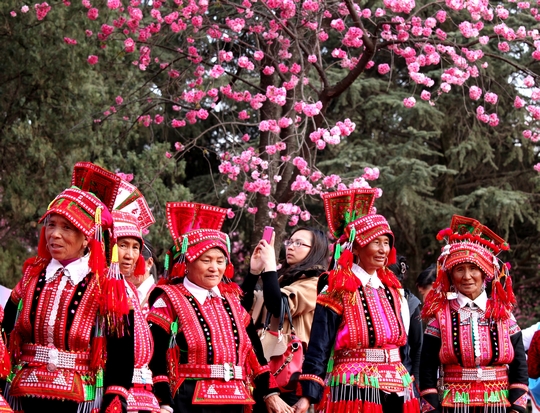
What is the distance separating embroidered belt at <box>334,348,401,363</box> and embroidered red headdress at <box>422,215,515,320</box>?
0.72 metres

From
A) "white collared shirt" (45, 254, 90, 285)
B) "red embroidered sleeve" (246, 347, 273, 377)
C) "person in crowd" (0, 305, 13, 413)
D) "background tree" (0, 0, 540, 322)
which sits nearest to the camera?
"person in crowd" (0, 305, 13, 413)

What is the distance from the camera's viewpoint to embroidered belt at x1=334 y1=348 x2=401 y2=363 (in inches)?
211

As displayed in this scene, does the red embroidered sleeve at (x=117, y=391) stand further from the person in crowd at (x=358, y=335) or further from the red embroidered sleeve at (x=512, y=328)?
the red embroidered sleeve at (x=512, y=328)

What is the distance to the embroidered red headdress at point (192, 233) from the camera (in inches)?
200

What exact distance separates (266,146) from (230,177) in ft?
1.70

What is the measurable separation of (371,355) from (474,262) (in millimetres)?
1008

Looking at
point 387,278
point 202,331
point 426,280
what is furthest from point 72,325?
point 426,280

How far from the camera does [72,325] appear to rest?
4.28 meters

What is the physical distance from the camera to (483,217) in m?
14.1

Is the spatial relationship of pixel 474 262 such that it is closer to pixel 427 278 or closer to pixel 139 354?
pixel 427 278

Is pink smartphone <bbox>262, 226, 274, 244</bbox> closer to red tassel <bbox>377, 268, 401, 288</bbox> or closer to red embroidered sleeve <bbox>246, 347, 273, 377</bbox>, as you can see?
red tassel <bbox>377, 268, 401, 288</bbox>

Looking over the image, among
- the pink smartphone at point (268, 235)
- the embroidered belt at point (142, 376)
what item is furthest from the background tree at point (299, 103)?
the embroidered belt at point (142, 376)

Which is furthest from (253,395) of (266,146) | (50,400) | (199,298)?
(266,146)

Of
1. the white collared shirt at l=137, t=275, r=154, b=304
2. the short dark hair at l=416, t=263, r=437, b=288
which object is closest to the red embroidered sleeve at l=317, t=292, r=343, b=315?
the white collared shirt at l=137, t=275, r=154, b=304
